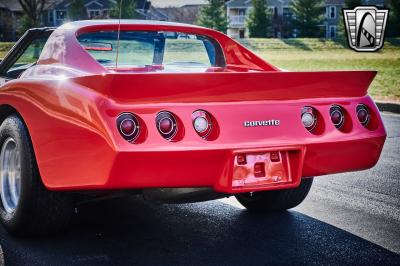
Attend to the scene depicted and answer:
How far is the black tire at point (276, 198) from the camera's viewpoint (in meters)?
4.21

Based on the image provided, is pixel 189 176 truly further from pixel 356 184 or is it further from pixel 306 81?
pixel 356 184

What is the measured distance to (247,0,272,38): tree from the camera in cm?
6538

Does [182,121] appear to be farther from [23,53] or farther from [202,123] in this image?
[23,53]

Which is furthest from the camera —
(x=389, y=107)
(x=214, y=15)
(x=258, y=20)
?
(x=214, y=15)

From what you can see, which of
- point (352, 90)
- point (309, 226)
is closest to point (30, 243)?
point (309, 226)

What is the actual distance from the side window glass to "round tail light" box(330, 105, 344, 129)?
2.20m

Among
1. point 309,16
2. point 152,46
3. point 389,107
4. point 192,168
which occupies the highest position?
point 152,46

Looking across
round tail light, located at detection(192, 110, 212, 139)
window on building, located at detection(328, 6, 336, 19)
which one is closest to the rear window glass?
round tail light, located at detection(192, 110, 212, 139)

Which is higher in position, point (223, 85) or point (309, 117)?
point (223, 85)

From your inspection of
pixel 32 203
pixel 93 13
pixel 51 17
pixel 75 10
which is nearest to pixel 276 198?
pixel 32 203

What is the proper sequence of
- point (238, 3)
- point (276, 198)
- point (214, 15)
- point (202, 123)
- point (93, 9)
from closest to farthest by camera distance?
1. point (202, 123)
2. point (276, 198)
3. point (214, 15)
4. point (93, 9)
5. point (238, 3)

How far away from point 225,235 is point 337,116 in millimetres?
996

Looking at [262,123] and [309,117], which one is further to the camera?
[309,117]

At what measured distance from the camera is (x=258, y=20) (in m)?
65.6
